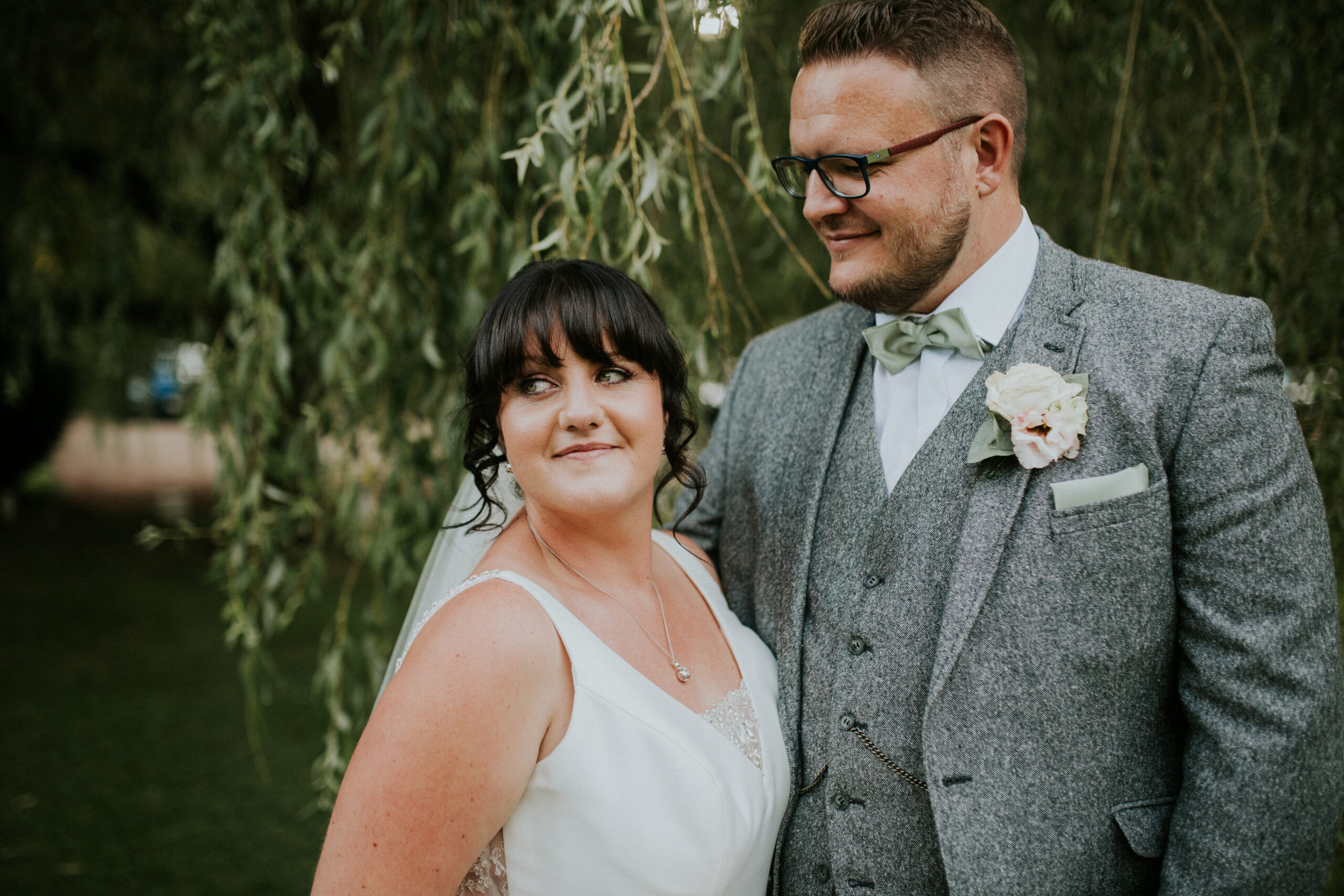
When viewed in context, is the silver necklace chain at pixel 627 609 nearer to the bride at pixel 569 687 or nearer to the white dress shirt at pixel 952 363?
the bride at pixel 569 687

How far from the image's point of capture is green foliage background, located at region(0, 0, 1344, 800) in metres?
1.83

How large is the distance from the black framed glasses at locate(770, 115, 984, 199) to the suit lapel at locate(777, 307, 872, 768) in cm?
26

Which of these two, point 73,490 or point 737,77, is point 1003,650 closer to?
point 737,77

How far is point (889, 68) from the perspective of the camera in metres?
1.35

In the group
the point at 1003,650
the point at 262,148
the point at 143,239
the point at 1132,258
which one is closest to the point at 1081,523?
the point at 1003,650

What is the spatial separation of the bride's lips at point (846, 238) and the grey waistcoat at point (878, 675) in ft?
0.95

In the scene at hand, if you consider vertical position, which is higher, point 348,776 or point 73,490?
point 348,776

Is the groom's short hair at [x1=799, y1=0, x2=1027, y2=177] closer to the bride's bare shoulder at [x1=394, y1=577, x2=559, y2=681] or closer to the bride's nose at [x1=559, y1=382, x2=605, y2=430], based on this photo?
the bride's nose at [x1=559, y1=382, x2=605, y2=430]

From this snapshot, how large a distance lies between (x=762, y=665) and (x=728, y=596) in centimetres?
21

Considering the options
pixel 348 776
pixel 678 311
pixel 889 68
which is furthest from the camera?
pixel 678 311

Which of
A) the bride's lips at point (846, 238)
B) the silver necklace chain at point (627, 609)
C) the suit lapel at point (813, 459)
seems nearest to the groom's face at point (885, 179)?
the bride's lips at point (846, 238)

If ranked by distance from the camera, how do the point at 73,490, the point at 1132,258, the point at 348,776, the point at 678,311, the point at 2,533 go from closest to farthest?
the point at 348,776
the point at 1132,258
the point at 678,311
the point at 2,533
the point at 73,490

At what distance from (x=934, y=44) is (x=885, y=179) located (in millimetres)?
206

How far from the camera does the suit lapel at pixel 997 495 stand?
1.22 metres
